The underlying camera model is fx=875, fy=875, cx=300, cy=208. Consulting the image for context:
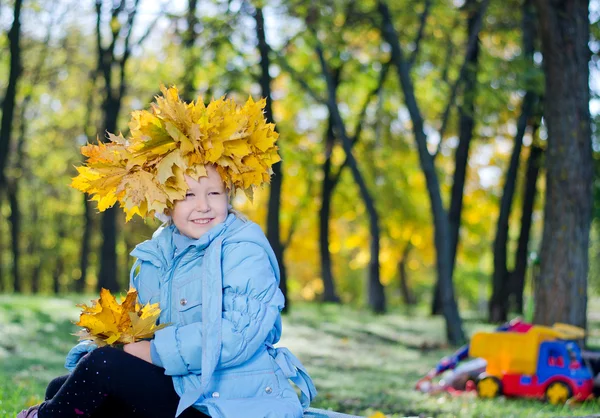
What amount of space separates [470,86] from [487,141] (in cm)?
660

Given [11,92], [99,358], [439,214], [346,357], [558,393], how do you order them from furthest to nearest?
[11,92] → [439,214] → [346,357] → [558,393] → [99,358]

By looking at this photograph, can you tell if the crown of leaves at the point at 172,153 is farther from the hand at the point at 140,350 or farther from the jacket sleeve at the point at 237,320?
the hand at the point at 140,350

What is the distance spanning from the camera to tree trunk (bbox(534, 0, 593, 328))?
9.44 metres

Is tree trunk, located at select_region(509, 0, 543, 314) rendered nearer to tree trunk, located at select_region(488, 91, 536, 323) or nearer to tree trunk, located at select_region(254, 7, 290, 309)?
tree trunk, located at select_region(488, 91, 536, 323)

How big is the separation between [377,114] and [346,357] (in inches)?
251

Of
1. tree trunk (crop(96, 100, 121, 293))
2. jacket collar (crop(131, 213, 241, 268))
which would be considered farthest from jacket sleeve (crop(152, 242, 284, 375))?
tree trunk (crop(96, 100, 121, 293))

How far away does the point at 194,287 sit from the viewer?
3801mm

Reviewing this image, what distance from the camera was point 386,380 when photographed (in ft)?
31.6

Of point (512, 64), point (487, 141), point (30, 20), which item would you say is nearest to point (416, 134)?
point (512, 64)

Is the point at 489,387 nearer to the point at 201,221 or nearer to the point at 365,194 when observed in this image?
the point at 201,221

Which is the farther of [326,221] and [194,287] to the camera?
[326,221]

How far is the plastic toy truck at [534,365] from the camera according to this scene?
25.2 ft

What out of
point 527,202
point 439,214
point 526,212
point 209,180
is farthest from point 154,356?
point 526,212

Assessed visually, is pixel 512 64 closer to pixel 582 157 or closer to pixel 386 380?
pixel 582 157
